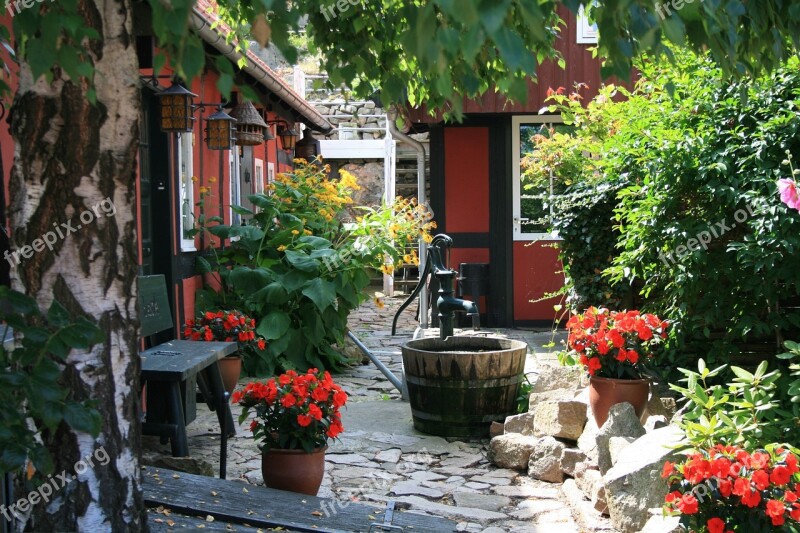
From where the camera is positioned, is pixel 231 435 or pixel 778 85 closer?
pixel 778 85

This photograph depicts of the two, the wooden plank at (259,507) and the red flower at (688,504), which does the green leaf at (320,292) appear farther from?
the red flower at (688,504)

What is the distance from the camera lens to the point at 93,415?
223 centimetres

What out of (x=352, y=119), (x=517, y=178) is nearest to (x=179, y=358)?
(x=517, y=178)

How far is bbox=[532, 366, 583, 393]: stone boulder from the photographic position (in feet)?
22.6

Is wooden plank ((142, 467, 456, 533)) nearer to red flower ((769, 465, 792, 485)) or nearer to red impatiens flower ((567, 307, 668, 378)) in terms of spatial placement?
red flower ((769, 465, 792, 485))

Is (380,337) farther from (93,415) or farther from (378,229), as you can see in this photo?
(93,415)

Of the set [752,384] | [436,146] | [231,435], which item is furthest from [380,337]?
[752,384]

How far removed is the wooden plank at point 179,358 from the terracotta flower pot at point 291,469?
77 cm

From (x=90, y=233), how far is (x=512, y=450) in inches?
153

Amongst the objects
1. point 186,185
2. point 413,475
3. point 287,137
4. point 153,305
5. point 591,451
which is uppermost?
point 287,137

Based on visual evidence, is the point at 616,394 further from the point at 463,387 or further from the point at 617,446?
the point at 463,387

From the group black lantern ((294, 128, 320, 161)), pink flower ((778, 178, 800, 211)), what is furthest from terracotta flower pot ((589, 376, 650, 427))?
black lantern ((294, 128, 320, 161))

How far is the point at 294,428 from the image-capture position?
4.62m

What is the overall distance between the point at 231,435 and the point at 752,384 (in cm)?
374
